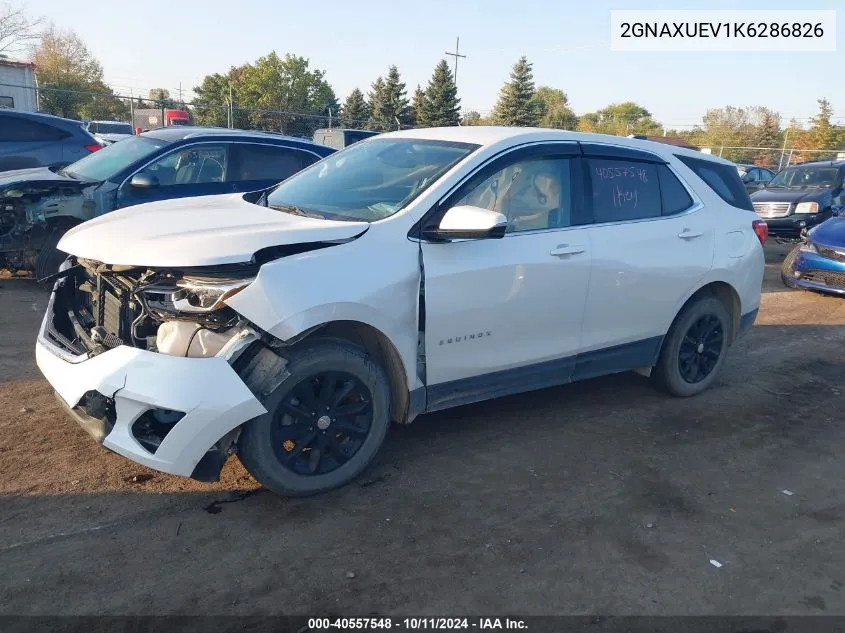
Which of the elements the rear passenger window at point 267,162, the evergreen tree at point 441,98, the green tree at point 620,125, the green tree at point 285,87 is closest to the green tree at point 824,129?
the green tree at point 620,125

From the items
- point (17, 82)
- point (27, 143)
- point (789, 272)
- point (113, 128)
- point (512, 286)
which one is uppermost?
point (17, 82)

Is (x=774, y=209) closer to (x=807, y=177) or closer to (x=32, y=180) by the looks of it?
(x=807, y=177)

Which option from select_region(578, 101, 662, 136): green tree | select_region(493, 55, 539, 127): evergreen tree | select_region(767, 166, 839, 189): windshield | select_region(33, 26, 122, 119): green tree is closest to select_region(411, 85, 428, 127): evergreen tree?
select_region(493, 55, 539, 127): evergreen tree

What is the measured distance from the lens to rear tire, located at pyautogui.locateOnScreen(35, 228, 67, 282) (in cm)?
733

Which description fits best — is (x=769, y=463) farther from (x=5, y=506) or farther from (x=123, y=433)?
(x=5, y=506)

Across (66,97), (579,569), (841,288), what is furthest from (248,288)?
(66,97)

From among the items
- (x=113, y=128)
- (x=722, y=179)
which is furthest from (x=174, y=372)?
(x=113, y=128)

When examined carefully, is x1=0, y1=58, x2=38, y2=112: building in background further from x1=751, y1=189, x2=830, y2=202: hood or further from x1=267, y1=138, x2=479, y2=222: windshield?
x1=267, y1=138, x2=479, y2=222: windshield

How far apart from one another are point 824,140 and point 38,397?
169 feet

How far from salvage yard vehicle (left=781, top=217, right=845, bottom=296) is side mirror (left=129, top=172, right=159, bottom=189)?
826cm

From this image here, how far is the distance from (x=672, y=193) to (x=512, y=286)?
1.82 metres

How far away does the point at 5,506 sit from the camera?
135 inches

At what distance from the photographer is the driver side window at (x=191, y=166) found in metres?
7.66

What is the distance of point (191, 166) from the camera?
7820 millimetres
